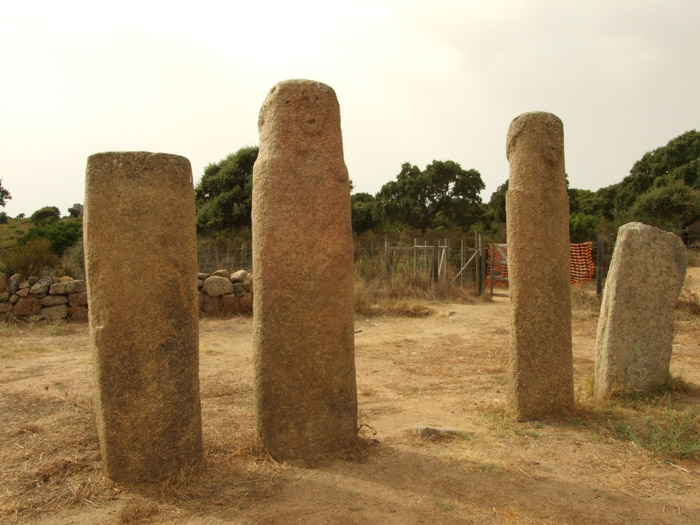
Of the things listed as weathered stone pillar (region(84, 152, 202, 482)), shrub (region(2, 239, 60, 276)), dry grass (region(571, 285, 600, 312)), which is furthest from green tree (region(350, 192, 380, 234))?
weathered stone pillar (region(84, 152, 202, 482))

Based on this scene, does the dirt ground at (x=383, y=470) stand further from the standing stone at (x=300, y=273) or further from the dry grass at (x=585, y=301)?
the dry grass at (x=585, y=301)

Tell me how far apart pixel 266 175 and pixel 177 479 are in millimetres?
1764

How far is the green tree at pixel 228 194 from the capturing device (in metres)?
21.8

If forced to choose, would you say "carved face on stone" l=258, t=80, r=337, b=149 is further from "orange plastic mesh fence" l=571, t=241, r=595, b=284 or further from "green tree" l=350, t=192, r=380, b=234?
"green tree" l=350, t=192, r=380, b=234

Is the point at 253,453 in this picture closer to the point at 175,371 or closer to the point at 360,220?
the point at 175,371

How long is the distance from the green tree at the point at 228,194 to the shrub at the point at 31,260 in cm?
1116

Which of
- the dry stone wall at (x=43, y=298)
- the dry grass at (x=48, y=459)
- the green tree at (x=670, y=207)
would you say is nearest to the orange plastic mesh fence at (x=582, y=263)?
the green tree at (x=670, y=207)

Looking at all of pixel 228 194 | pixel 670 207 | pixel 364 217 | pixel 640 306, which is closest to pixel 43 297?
pixel 640 306

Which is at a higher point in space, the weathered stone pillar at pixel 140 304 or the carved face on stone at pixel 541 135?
the carved face on stone at pixel 541 135

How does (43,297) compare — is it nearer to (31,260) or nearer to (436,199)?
(31,260)

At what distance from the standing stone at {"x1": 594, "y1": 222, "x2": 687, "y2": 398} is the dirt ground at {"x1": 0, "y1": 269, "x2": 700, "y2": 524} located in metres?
0.45

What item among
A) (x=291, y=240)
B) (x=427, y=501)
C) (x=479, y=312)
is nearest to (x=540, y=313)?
(x=427, y=501)

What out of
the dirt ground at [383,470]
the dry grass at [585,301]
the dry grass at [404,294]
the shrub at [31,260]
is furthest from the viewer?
the dry grass at [404,294]

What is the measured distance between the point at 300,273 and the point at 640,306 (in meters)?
3.06
